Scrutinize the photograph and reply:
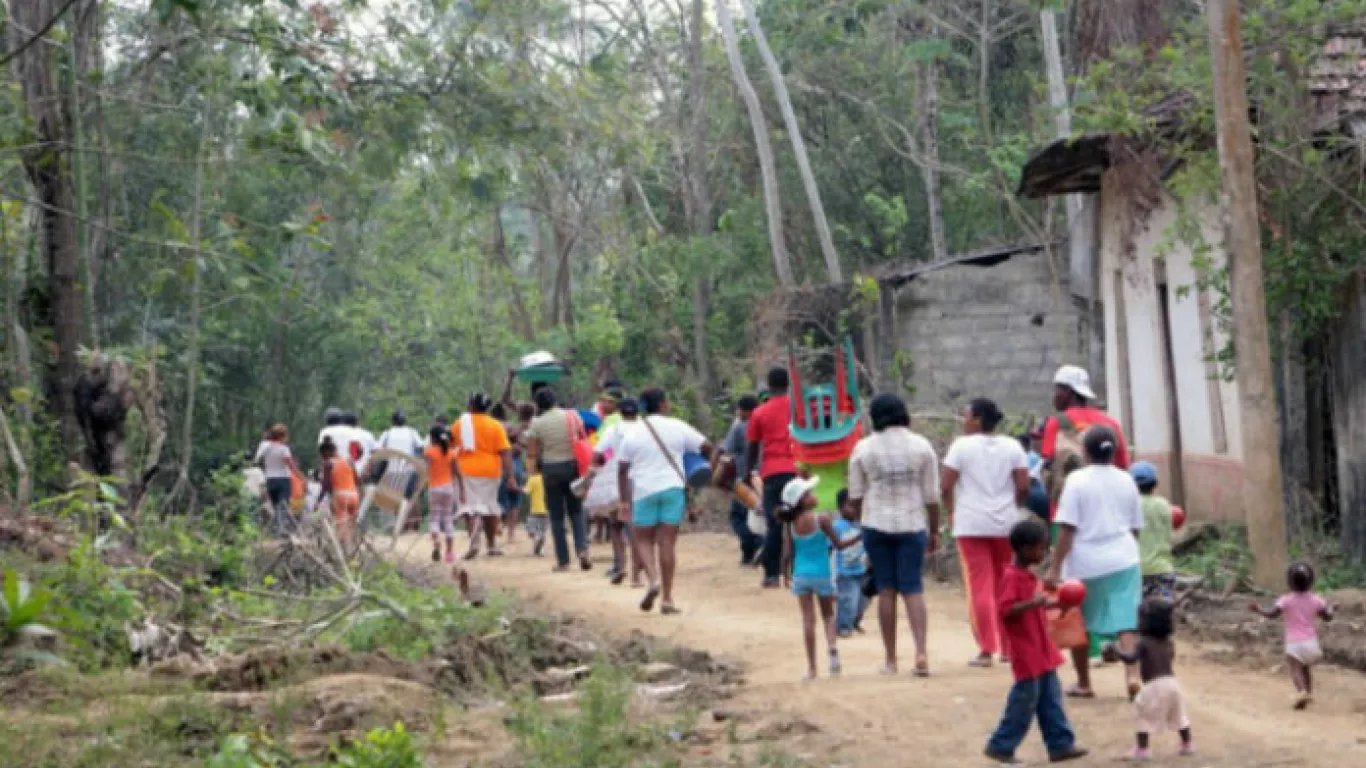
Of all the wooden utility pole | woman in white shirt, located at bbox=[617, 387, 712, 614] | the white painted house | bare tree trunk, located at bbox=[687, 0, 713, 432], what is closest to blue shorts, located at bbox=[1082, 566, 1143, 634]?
the wooden utility pole

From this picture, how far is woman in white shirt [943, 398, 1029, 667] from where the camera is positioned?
11.3m

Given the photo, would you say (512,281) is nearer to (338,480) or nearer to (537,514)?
(537,514)

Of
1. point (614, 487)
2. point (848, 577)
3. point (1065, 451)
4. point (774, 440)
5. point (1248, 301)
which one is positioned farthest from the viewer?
point (614, 487)

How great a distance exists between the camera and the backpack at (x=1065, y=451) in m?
11.9

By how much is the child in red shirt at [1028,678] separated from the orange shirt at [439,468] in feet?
41.8

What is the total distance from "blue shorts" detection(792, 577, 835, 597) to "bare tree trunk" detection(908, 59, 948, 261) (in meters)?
19.5

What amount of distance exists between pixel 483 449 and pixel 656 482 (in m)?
5.66

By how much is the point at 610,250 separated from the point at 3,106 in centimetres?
2263

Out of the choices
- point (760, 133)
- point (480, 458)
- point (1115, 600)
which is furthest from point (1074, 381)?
point (760, 133)

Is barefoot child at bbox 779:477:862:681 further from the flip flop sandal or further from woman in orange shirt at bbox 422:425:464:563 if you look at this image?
woman in orange shirt at bbox 422:425:464:563

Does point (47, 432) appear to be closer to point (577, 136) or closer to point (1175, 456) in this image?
point (577, 136)

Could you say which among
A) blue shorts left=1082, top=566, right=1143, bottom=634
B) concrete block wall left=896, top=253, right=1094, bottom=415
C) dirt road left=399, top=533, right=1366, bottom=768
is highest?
concrete block wall left=896, top=253, right=1094, bottom=415

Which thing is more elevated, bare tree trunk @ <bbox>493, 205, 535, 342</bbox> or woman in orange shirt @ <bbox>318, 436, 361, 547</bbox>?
bare tree trunk @ <bbox>493, 205, 535, 342</bbox>

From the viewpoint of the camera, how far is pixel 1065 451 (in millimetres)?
11977
